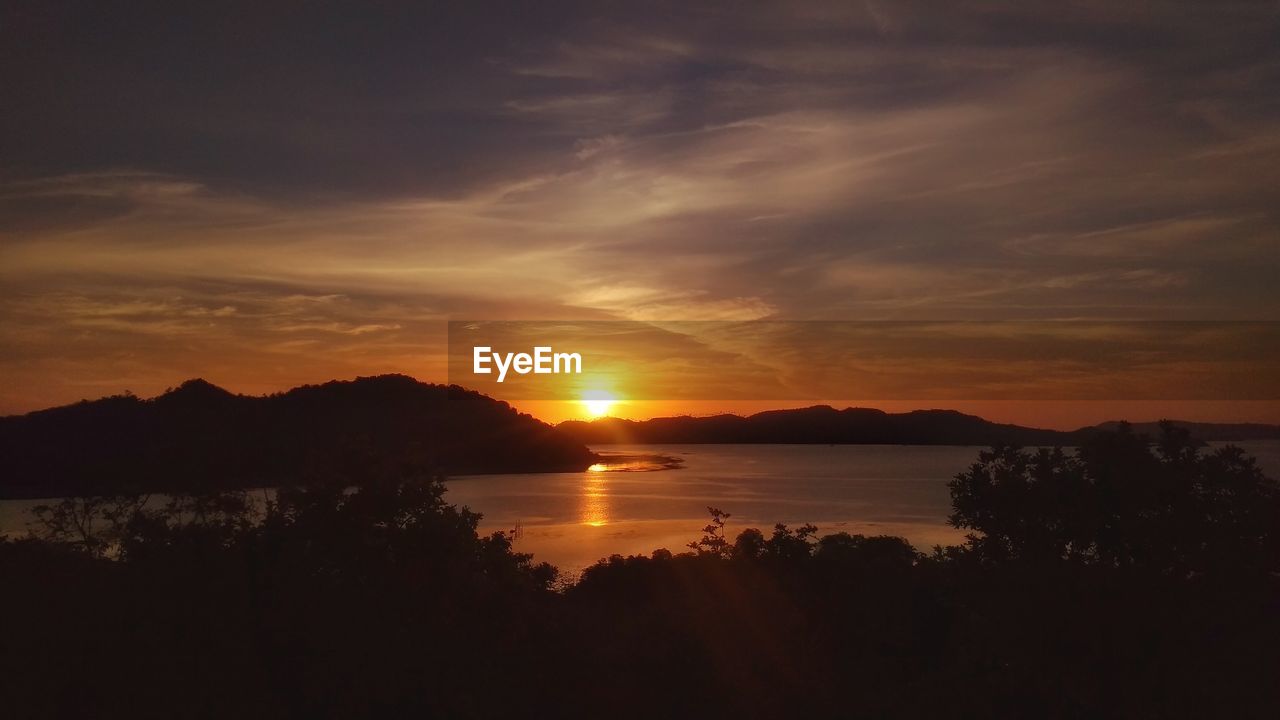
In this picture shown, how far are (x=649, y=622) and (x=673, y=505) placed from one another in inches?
3467

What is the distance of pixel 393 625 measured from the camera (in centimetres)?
1366

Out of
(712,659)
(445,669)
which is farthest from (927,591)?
(445,669)

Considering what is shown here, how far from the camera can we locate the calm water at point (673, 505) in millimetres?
67312

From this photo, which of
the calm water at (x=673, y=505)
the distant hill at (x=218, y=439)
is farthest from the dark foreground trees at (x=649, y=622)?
the calm water at (x=673, y=505)

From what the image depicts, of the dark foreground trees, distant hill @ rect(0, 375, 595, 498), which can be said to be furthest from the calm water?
the dark foreground trees

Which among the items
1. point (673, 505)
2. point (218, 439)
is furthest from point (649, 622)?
point (673, 505)

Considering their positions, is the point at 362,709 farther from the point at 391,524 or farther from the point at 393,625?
the point at 391,524

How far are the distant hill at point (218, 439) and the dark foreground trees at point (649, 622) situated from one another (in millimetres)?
1088

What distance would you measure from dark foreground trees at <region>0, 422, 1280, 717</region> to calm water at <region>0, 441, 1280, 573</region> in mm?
36571

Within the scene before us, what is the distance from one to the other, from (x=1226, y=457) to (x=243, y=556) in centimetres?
1468

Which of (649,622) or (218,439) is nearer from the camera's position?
(649,622)

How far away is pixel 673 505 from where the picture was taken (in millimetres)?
103250

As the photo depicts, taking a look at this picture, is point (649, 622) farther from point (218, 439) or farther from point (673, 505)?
point (673, 505)

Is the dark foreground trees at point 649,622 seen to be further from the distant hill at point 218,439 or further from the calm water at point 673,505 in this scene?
the calm water at point 673,505
